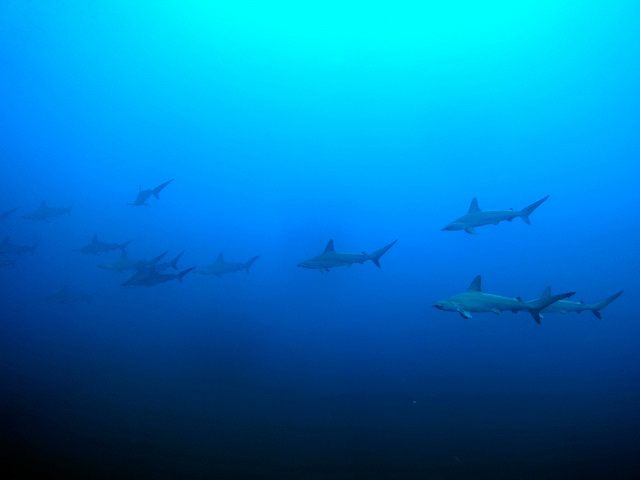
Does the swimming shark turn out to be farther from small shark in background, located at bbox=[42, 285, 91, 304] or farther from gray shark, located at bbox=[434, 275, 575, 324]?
small shark in background, located at bbox=[42, 285, 91, 304]

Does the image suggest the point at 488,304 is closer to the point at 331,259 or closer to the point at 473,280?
the point at 473,280

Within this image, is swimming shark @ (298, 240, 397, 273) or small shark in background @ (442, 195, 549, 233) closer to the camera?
small shark in background @ (442, 195, 549, 233)

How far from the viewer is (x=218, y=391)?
1082 centimetres

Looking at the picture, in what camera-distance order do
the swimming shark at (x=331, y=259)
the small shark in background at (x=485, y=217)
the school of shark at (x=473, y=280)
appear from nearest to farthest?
1. the school of shark at (x=473, y=280)
2. the small shark in background at (x=485, y=217)
3. the swimming shark at (x=331, y=259)

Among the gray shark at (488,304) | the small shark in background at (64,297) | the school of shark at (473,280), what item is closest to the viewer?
the gray shark at (488,304)

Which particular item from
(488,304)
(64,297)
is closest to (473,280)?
(488,304)

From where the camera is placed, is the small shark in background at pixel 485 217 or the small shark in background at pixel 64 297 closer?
the small shark in background at pixel 485 217

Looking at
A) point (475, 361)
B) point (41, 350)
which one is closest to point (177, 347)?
point (41, 350)

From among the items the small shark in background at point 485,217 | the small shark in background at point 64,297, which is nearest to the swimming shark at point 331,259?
the small shark in background at point 485,217

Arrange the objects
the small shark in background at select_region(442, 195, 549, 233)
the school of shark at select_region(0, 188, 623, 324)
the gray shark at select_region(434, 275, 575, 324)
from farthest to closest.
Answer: the small shark in background at select_region(442, 195, 549, 233) → the school of shark at select_region(0, 188, 623, 324) → the gray shark at select_region(434, 275, 575, 324)

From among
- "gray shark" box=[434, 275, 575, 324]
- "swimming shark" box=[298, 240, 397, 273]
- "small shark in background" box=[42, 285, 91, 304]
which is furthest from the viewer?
"small shark in background" box=[42, 285, 91, 304]

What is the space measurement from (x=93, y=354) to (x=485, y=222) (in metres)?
13.3

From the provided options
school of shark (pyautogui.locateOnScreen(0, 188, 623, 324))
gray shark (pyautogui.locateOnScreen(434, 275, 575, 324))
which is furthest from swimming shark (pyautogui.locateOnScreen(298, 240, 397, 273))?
gray shark (pyautogui.locateOnScreen(434, 275, 575, 324))

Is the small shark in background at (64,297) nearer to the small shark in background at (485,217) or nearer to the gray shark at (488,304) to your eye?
the small shark in background at (485,217)
